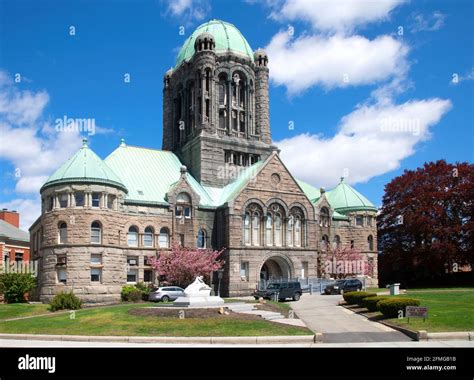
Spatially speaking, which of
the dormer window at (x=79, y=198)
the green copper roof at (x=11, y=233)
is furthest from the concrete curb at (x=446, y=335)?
the green copper roof at (x=11, y=233)

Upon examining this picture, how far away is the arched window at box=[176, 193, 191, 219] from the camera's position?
173 ft

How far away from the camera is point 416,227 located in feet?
211

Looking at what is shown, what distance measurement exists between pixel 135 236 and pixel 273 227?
1377 centimetres

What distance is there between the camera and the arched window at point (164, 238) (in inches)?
2021

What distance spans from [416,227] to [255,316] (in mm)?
41608

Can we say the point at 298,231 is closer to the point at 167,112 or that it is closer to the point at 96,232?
the point at 96,232

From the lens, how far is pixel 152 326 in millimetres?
24281

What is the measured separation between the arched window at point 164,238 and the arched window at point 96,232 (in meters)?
6.74

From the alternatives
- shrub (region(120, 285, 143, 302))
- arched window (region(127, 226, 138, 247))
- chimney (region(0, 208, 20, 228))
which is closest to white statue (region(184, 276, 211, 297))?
shrub (region(120, 285, 143, 302))

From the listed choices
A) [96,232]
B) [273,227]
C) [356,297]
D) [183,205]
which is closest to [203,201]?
[183,205]

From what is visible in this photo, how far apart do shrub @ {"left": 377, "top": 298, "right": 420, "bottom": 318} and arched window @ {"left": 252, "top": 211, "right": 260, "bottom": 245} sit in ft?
89.7

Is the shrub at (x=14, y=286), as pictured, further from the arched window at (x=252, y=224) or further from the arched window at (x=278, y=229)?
the arched window at (x=278, y=229)
